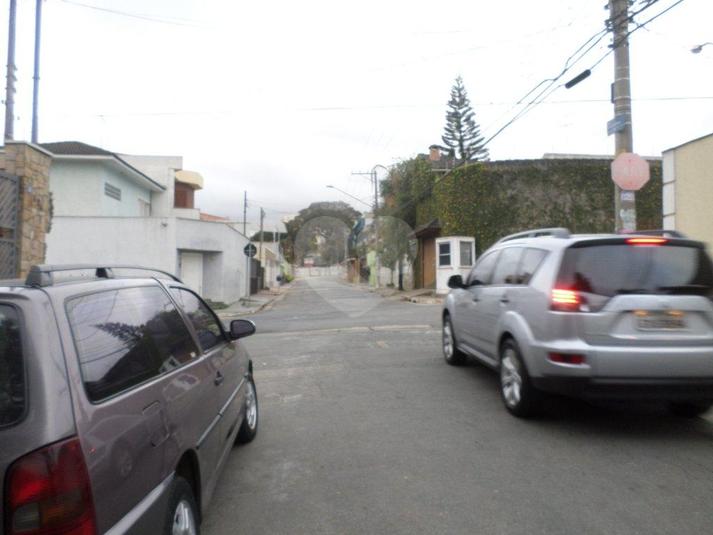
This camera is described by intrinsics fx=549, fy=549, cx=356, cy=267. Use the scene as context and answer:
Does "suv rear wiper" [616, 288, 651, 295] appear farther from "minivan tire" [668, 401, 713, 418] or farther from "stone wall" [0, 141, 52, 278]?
"stone wall" [0, 141, 52, 278]

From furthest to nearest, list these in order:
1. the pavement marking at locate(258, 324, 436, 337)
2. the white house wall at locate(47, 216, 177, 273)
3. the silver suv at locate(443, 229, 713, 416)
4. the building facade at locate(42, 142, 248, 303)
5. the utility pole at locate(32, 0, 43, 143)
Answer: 1. the building facade at locate(42, 142, 248, 303)
2. the white house wall at locate(47, 216, 177, 273)
3. the utility pole at locate(32, 0, 43, 143)
4. the pavement marking at locate(258, 324, 436, 337)
5. the silver suv at locate(443, 229, 713, 416)

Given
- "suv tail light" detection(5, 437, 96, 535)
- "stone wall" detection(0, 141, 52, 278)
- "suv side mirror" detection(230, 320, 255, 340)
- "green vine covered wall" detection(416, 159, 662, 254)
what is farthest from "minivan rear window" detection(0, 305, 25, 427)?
"green vine covered wall" detection(416, 159, 662, 254)

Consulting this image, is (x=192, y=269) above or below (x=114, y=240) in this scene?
below

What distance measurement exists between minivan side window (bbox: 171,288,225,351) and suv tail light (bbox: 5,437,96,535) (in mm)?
1802

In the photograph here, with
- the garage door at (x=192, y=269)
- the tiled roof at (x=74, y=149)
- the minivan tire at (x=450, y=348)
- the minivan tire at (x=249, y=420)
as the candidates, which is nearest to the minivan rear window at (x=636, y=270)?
the minivan tire at (x=249, y=420)

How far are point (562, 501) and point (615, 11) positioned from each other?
8471mm

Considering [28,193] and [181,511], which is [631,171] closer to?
[181,511]

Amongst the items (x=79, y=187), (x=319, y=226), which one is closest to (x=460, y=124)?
(x=319, y=226)

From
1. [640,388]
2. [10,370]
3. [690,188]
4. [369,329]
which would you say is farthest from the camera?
[369,329]

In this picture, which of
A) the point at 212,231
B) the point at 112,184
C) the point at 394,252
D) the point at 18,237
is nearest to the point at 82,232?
the point at 112,184

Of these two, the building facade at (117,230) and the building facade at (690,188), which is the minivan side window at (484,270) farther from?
the building facade at (117,230)

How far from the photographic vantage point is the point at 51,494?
1801 millimetres

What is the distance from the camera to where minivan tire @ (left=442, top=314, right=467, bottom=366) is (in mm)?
7848

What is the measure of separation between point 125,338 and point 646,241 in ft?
14.0
